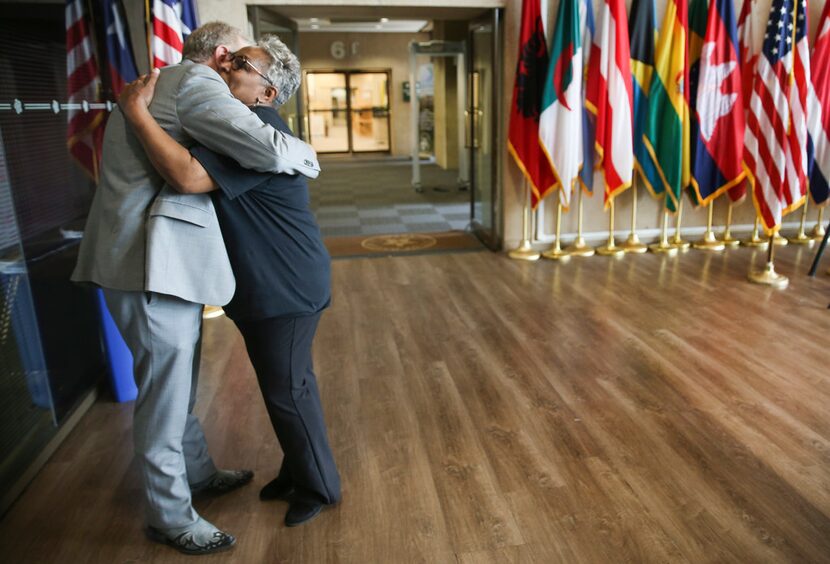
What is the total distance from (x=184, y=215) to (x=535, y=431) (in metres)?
1.57

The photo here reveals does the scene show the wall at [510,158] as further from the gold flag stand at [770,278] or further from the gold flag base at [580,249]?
the gold flag stand at [770,278]

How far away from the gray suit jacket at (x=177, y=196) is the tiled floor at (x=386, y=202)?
4.66 m

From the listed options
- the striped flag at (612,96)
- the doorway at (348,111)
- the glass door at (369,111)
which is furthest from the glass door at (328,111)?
the striped flag at (612,96)

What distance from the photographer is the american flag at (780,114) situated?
4.64 meters

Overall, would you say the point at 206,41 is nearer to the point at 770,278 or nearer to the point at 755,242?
the point at 770,278

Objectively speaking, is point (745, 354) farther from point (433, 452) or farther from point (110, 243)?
point (110, 243)

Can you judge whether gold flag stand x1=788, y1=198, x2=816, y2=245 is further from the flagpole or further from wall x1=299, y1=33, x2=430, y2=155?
wall x1=299, y1=33, x2=430, y2=155

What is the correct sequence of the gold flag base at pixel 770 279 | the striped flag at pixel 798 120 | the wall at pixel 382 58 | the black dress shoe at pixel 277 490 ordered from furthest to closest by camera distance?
the wall at pixel 382 58 < the striped flag at pixel 798 120 < the gold flag base at pixel 770 279 < the black dress shoe at pixel 277 490

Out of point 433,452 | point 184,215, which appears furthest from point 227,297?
point 433,452

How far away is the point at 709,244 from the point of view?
538cm

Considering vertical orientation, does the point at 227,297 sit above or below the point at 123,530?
above

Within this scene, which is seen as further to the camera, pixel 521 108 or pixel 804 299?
pixel 521 108

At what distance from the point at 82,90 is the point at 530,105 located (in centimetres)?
314

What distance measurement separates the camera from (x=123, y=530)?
1.96 metres
